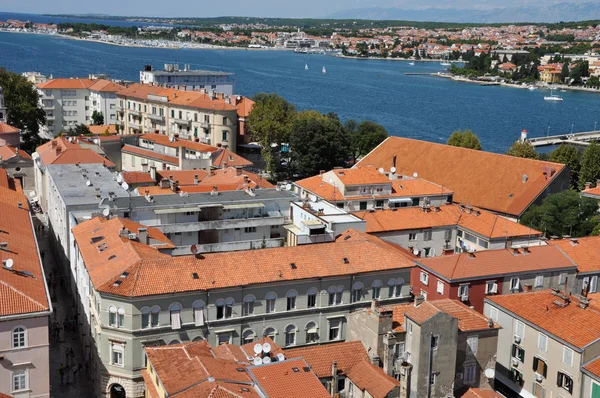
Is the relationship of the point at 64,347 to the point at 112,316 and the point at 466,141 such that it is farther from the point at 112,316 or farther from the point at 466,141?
the point at 466,141

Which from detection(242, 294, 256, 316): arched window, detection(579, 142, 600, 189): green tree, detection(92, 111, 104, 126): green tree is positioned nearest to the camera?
detection(242, 294, 256, 316): arched window

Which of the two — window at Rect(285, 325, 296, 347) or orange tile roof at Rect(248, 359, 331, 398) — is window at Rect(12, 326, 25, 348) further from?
window at Rect(285, 325, 296, 347)

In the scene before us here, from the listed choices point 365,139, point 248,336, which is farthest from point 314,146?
point 248,336

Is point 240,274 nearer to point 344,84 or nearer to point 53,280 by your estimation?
point 53,280

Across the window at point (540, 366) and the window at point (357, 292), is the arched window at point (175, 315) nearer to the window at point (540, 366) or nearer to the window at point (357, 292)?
the window at point (357, 292)

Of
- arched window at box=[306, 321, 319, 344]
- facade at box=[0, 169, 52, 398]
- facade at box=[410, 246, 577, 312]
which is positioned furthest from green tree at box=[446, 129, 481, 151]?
facade at box=[0, 169, 52, 398]

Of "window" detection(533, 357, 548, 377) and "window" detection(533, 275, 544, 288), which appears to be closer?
"window" detection(533, 357, 548, 377)
